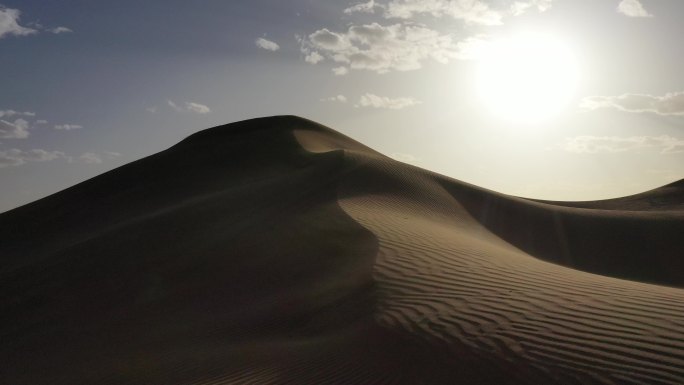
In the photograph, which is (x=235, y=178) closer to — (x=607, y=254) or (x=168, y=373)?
(x=607, y=254)

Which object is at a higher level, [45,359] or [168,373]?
[168,373]

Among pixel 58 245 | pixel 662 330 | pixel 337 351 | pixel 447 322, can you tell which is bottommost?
pixel 58 245

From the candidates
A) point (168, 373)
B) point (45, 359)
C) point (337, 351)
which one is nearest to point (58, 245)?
point (45, 359)

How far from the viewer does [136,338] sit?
A: 344 inches

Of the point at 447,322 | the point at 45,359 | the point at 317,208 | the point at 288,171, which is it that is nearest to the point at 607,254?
the point at 317,208

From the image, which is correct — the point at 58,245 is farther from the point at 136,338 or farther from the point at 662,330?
the point at 662,330

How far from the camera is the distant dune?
17.7 feet

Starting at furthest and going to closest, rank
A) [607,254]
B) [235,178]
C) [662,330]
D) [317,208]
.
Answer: [235,178], [607,254], [317,208], [662,330]

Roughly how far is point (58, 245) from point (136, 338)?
1241 centimetres

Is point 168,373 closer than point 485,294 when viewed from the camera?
Yes

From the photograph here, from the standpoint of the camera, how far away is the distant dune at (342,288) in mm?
5406

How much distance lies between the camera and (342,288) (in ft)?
28.2

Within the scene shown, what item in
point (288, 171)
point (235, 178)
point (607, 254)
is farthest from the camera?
point (235, 178)

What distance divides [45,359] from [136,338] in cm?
134
